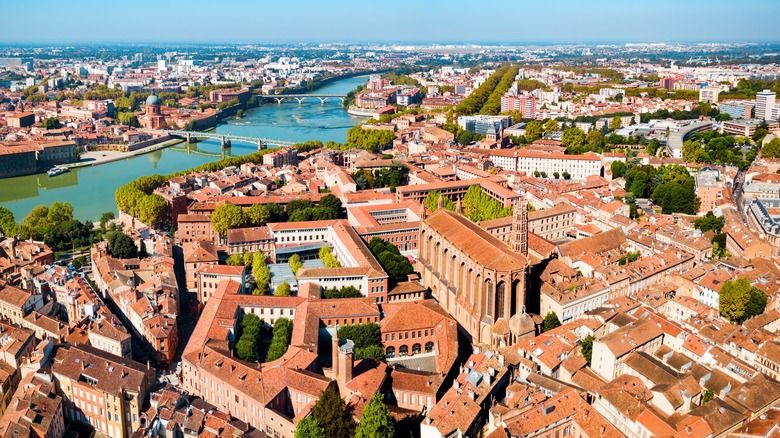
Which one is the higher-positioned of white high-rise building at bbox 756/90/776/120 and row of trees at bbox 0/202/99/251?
white high-rise building at bbox 756/90/776/120

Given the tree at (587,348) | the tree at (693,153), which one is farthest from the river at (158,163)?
the tree at (693,153)

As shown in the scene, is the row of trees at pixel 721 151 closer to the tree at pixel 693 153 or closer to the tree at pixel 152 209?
the tree at pixel 693 153

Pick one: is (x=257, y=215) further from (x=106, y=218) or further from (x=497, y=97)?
(x=497, y=97)

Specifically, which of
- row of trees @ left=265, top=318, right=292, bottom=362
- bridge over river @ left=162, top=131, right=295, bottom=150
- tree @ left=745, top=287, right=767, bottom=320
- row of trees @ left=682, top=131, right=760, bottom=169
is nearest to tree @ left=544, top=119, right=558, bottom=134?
row of trees @ left=682, top=131, right=760, bottom=169

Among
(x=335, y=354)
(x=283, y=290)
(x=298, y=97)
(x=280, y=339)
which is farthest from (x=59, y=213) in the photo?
(x=298, y=97)

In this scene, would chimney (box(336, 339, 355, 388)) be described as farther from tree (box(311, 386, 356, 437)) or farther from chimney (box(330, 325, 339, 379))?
tree (box(311, 386, 356, 437))

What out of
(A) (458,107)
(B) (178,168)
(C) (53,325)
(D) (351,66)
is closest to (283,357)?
(C) (53,325)

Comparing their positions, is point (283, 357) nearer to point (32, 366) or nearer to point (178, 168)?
point (32, 366)
